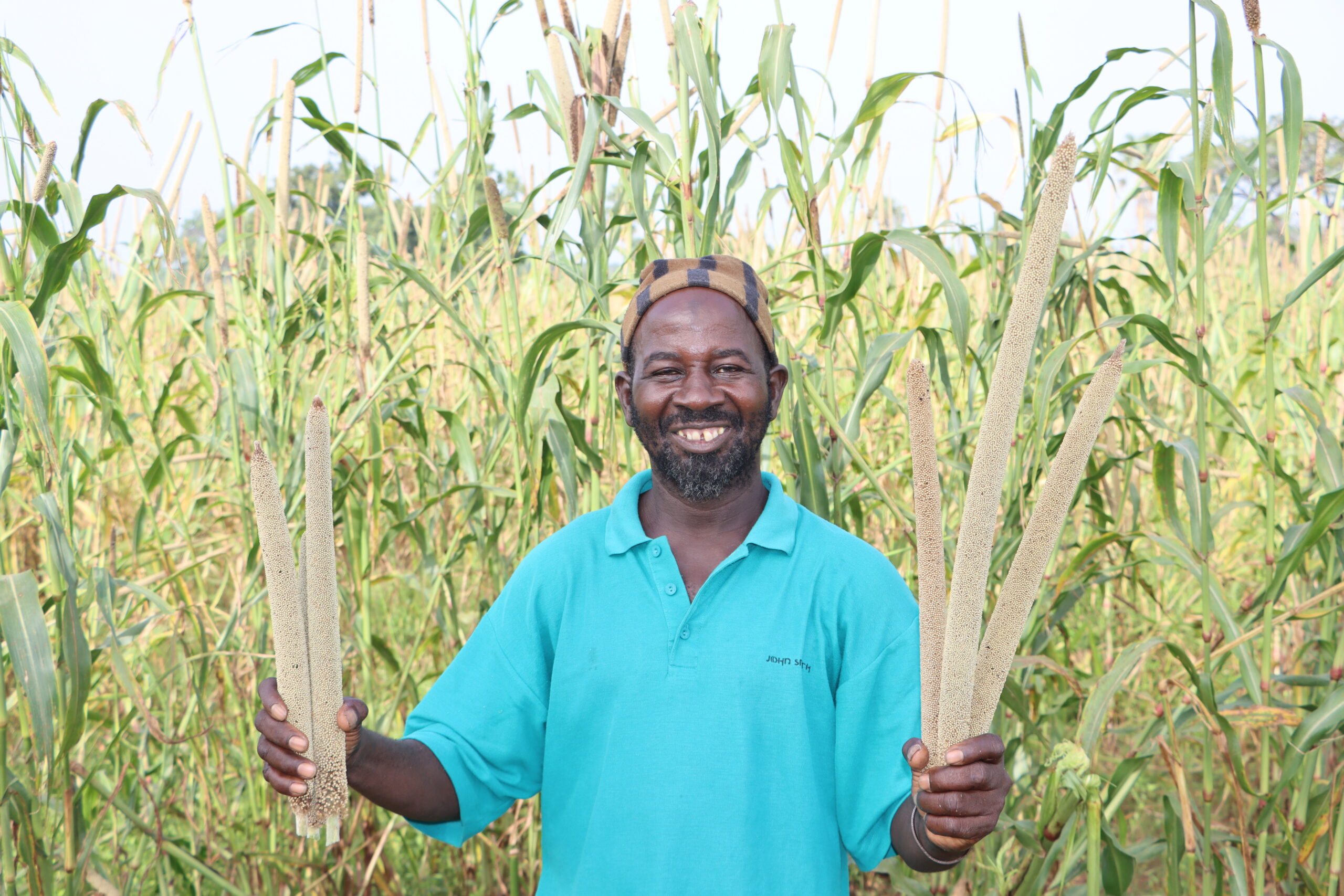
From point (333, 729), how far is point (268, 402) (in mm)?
1243

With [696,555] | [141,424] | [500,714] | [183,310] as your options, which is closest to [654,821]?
[500,714]

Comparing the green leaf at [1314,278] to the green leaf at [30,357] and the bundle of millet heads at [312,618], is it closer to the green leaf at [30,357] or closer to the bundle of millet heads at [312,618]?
the bundle of millet heads at [312,618]

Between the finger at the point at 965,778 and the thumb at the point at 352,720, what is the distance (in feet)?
1.67

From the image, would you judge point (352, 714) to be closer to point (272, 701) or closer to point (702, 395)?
point (272, 701)

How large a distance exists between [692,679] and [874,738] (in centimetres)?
26

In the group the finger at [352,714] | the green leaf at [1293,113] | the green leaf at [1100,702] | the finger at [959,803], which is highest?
the green leaf at [1293,113]

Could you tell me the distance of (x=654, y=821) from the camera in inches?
52.9

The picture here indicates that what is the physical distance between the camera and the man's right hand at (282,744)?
825 mm

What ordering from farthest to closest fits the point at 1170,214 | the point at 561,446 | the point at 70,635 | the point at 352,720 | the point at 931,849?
the point at 561,446, the point at 1170,214, the point at 70,635, the point at 931,849, the point at 352,720

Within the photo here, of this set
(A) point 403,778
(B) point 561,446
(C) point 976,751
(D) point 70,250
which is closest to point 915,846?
(C) point 976,751

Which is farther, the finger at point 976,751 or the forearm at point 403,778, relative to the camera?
the forearm at point 403,778

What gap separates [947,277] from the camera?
1415 millimetres

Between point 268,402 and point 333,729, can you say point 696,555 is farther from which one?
point 268,402

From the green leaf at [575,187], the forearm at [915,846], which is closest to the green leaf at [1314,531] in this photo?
the forearm at [915,846]
